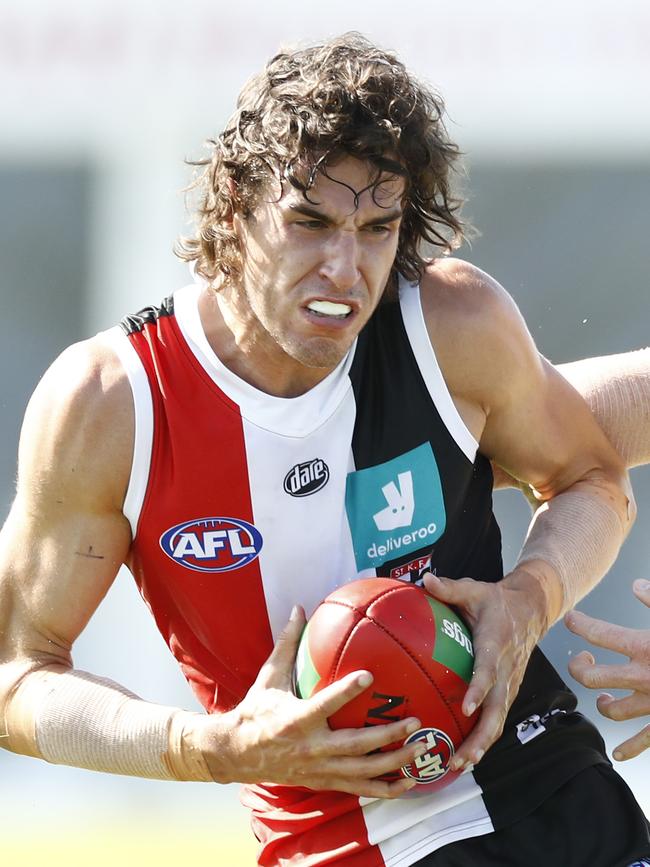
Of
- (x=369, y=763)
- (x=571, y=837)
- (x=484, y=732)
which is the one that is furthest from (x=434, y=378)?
(x=571, y=837)

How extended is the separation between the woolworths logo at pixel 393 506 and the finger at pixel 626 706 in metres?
0.61

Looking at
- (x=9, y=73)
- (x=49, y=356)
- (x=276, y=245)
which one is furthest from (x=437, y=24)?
(x=276, y=245)

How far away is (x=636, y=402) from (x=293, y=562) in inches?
43.0

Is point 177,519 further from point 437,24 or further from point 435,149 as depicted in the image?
point 437,24

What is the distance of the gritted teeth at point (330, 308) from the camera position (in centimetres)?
308

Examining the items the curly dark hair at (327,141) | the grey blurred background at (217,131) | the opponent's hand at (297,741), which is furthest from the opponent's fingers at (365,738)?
the grey blurred background at (217,131)

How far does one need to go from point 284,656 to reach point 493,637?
456 mm

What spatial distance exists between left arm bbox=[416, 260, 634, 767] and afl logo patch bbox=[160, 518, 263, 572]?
0.56 meters

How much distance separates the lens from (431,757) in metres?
2.83

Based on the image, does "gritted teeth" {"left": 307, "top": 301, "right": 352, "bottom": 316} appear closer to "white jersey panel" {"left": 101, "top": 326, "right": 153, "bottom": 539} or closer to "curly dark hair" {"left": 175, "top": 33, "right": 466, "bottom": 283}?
"curly dark hair" {"left": 175, "top": 33, "right": 466, "bottom": 283}

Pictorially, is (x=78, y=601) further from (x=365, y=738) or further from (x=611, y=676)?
(x=611, y=676)

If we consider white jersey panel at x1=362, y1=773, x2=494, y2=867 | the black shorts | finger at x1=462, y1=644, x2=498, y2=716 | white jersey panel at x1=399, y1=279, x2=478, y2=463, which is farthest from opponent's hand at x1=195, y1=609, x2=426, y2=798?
white jersey panel at x1=399, y1=279, x2=478, y2=463

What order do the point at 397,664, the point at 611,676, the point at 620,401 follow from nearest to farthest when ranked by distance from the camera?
the point at 397,664
the point at 611,676
the point at 620,401

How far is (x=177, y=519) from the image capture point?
313 cm
